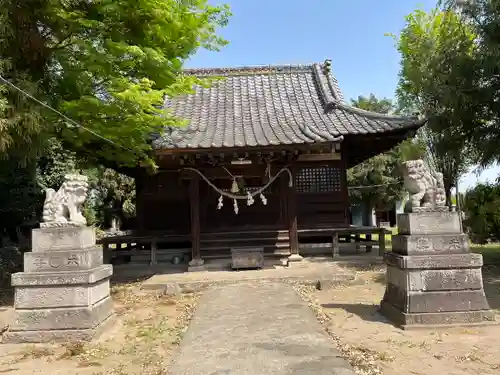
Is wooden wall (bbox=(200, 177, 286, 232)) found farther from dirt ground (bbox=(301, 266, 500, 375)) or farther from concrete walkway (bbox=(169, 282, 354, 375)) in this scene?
dirt ground (bbox=(301, 266, 500, 375))

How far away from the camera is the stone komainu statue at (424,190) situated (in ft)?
21.7

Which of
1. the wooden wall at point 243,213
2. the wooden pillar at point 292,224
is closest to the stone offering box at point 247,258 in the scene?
the wooden pillar at point 292,224

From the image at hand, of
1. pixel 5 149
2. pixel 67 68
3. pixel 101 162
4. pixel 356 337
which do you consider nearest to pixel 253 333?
pixel 356 337

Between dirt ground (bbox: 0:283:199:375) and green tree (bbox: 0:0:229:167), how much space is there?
3.72 metres

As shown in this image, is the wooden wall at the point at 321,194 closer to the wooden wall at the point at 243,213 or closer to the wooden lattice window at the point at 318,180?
the wooden lattice window at the point at 318,180

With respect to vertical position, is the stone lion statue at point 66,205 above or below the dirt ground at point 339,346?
above

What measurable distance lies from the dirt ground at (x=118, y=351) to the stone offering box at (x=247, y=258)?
11.5ft

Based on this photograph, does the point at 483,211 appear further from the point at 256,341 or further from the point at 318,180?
the point at 256,341

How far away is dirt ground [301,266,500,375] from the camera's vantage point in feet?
15.7

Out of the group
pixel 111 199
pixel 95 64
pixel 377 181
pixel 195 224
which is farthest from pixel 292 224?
pixel 377 181

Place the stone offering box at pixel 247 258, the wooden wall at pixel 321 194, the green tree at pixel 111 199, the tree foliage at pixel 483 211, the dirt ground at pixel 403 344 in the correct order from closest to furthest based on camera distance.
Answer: the dirt ground at pixel 403 344
the stone offering box at pixel 247 258
the wooden wall at pixel 321 194
the tree foliage at pixel 483 211
the green tree at pixel 111 199

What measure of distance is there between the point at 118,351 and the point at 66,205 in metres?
2.37

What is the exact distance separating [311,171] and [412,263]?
7.24 meters

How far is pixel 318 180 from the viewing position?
13336 mm
